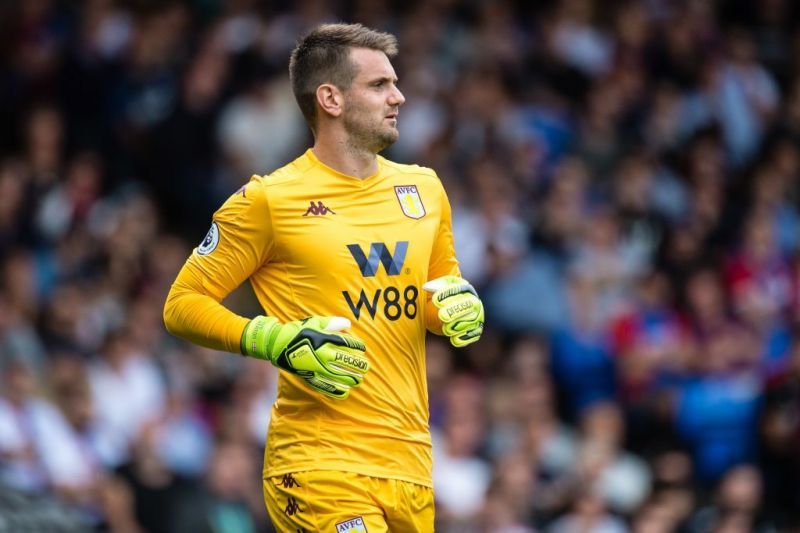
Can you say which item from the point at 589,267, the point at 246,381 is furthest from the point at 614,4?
the point at 246,381

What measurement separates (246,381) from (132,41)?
442 cm

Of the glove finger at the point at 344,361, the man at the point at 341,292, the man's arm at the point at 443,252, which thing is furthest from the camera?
the man's arm at the point at 443,252

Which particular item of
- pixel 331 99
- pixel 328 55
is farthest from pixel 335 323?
pixel 328 55

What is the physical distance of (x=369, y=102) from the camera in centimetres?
654

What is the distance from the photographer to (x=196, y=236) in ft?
45.7

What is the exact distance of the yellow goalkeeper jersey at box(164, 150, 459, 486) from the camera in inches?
249

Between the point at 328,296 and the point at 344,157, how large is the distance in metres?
0.64

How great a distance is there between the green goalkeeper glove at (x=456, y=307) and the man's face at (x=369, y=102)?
2.27 ft

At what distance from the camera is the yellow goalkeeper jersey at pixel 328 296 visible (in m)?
6.33

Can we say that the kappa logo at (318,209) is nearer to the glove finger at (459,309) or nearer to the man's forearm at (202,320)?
the man's forearm at (202,320)

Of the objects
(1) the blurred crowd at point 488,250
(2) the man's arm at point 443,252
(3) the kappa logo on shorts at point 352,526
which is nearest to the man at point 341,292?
(3) the kappa logo on shorts at point 352,526

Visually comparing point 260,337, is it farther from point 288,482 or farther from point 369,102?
point 369,102

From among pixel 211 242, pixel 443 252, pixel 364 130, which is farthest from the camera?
pixel 443 252

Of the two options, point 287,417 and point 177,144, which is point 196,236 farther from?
point 287,417
